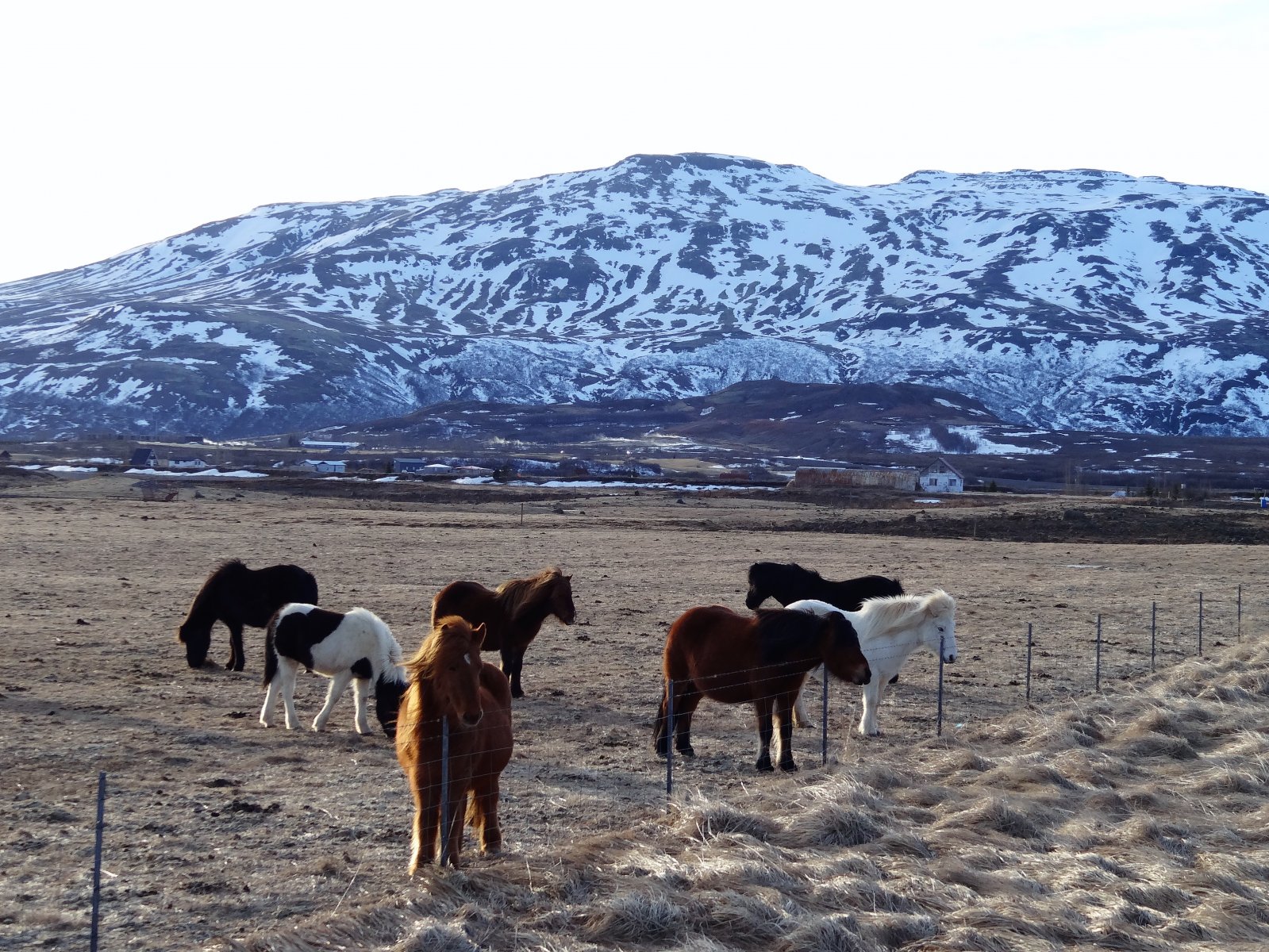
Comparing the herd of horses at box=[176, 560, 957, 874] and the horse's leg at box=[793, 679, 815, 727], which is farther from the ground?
the herd of horses at box=[176, 560, 957, 874]

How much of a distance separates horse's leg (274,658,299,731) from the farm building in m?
74.1

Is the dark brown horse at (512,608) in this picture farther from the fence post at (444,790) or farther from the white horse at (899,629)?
the fence post at (444,790)

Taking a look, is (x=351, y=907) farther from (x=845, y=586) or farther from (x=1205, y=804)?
(x=845, y=586)

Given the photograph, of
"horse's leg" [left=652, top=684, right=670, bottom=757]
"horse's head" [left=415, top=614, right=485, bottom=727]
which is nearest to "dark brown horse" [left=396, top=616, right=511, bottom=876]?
"horse's head" [left=415, top=614, right=485, bottom=727]

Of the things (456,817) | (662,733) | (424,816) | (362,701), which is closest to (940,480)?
(662,733)

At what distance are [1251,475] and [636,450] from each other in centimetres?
7567

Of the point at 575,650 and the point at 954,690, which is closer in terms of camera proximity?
the point at 954,690

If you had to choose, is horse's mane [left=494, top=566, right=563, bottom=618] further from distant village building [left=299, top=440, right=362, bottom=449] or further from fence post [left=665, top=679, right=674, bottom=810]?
distant village building [left=299, top=440, right=362, bottom=449]

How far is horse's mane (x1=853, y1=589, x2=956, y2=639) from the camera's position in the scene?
15.2 m

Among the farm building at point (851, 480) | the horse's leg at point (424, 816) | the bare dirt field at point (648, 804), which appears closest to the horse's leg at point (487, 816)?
the bare dirt field at point (648, 804)

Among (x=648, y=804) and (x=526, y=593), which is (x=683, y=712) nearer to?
(x=648, y=804)

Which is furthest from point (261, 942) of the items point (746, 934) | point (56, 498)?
point (56, 498)

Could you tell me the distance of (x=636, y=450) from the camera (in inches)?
6304

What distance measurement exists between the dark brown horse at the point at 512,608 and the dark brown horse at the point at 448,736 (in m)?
7.57
